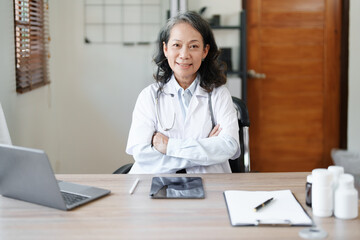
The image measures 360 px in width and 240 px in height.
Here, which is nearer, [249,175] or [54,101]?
[249,175]

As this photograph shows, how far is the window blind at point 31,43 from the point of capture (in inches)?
110

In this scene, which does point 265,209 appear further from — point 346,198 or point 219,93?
point 219,93

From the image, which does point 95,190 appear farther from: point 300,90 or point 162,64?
point 300,90

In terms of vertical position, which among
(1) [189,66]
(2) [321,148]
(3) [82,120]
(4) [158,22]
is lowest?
(2) [321,148]

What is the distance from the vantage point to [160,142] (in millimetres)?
1971

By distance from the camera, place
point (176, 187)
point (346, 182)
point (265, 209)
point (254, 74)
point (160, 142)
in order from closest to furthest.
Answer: point (346, 182) < point (265, 209) < point (176, 187) < point (160, 142) < point (254, 74)

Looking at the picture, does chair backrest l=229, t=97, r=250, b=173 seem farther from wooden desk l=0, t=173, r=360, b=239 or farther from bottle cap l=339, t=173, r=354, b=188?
bottle cap l=339, t=173, r=354, b=188

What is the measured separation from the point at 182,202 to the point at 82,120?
2.64 metres

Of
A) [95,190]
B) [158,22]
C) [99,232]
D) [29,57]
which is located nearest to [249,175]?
[95,190]

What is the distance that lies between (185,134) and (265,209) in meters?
0.75

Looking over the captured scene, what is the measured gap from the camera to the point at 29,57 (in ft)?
10.0

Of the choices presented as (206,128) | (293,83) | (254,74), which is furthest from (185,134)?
(293,83)

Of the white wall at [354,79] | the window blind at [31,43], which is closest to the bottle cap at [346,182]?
the window blind at [31,43]

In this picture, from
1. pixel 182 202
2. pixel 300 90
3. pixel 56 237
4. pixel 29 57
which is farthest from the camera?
pixel 300 90
